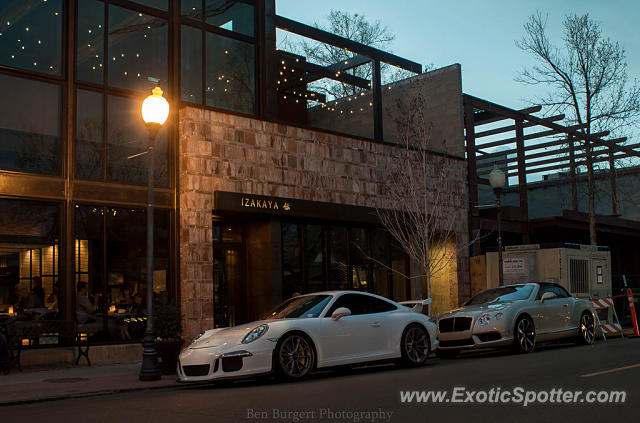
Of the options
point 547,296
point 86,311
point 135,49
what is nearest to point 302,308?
point 547,296

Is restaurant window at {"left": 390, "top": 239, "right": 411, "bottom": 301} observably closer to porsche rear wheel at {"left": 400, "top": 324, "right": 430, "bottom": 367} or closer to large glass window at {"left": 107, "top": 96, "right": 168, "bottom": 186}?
large glass window at {"left": 107, "top": 96, "right": 168, "bottom": 186}

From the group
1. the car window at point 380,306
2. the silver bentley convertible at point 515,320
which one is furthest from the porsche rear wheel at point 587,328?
the car window at point 380,306

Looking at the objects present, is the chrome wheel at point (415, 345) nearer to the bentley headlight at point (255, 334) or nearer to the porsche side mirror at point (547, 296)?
the bentley headlight at point (255, 334)

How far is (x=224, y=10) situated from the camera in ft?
66.7

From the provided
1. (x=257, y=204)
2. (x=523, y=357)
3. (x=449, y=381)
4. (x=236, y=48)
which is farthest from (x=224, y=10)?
(x=449, y=381)

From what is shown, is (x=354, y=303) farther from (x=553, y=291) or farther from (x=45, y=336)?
(x=45, y=336)

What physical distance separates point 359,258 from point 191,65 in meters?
8.12

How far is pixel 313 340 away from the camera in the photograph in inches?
454

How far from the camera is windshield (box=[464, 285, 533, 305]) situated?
15867mm

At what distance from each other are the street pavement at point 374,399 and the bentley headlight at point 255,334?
27.9 inches

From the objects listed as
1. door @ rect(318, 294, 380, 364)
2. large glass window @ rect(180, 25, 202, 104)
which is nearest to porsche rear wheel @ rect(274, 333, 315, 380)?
door @ rect(318, 294, 380, 364)

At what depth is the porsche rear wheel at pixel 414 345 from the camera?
12.9 meters

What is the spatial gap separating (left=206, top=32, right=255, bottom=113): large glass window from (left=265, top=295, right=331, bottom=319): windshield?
337 inches

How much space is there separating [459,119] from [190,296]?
12.8m
